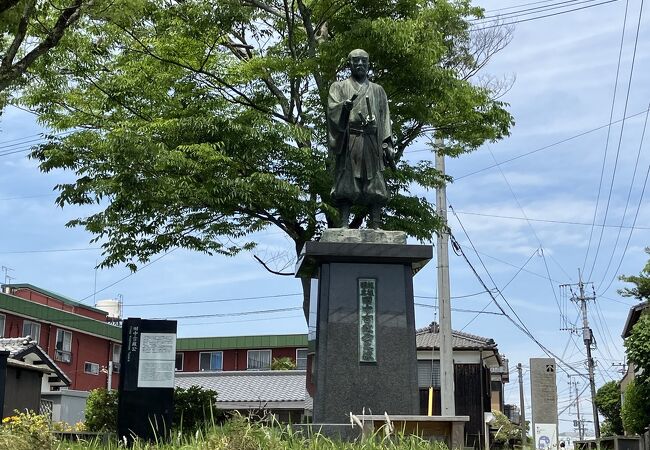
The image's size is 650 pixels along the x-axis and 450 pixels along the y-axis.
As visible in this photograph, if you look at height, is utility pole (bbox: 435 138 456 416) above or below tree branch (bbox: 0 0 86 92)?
below

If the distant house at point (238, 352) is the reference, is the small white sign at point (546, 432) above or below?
below

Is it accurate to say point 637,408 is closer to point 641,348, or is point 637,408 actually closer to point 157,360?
point 641,348

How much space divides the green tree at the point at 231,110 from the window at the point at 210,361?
26.6 meters

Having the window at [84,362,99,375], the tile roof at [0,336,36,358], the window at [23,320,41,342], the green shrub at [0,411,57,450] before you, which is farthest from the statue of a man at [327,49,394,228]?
the window at [84,362,99,375]

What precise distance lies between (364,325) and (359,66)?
9.81 feet

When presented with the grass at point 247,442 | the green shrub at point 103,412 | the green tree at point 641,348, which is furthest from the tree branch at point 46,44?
the green tree at point 641,348

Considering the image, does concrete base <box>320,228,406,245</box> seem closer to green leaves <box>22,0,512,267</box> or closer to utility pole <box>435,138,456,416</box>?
green leaves <box>22,0,512,267</box>

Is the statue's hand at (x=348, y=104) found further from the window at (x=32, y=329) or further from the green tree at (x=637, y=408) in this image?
the window at (x=32, y=329)

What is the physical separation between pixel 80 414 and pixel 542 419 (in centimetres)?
2321

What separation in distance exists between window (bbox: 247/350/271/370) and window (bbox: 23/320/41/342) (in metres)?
11.4

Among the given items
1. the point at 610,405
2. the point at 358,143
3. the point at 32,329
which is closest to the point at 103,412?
the point at 358,143

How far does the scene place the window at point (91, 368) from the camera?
36.5m

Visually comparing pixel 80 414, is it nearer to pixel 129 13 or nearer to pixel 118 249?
pixel 118 249

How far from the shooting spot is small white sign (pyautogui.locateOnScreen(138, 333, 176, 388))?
12445 mm
